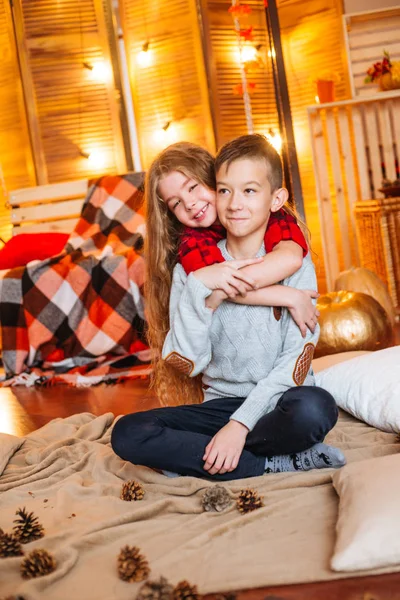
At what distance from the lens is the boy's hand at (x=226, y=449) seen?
1504 millimetres

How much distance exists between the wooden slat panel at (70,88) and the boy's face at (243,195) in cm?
369

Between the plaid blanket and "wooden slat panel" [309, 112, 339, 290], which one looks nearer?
the plaid blanket

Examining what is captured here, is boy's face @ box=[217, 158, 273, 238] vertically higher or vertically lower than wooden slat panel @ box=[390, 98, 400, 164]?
lower

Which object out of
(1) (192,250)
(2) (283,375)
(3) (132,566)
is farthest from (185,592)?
(1) (192,250)

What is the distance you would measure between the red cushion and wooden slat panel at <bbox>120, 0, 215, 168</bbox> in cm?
108

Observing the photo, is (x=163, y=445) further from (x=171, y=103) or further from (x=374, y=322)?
(x=171, y=103)

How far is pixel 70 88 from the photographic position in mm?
5109

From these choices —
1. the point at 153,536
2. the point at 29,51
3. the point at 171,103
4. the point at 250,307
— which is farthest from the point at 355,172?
the point at 153,536

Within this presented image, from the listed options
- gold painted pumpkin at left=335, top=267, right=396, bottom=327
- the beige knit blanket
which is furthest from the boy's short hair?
gold painted pumpkin at left=335, top=267, right=396, bottom=327

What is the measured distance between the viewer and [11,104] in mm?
5094

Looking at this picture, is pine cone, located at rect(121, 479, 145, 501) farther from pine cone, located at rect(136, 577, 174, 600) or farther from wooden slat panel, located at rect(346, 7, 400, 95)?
wooden slat panel, located at rect(346, 7, 400, 95)

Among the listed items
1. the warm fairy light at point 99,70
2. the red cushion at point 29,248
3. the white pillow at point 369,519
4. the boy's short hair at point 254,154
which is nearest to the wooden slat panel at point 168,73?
the warm fairy light at point 99,70

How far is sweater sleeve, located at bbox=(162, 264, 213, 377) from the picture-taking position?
156 cm

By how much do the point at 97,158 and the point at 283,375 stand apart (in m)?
3.88
